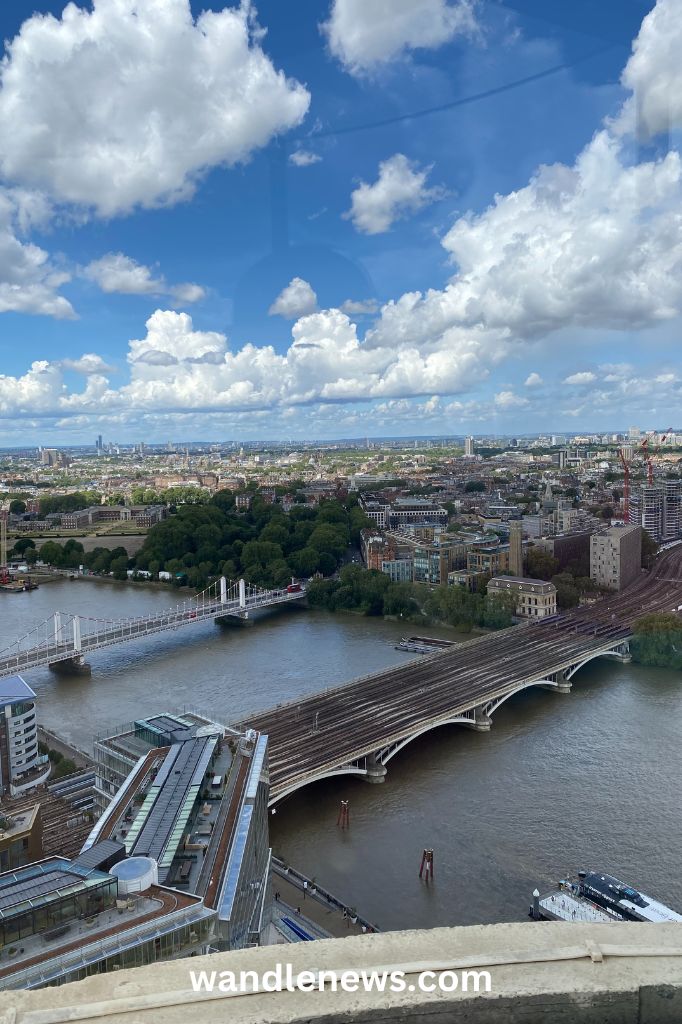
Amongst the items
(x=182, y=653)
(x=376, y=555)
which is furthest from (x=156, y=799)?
(x=376, y=555)

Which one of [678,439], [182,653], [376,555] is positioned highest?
[678,439]

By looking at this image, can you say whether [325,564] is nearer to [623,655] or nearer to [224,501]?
[623,655]

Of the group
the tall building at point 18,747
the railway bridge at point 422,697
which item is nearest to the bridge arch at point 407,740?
the railway bridge at point 422,697

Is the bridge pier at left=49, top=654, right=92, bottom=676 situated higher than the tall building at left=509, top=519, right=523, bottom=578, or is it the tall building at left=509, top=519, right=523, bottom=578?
the tall building at left=509, top=519, right=523, bottom=578

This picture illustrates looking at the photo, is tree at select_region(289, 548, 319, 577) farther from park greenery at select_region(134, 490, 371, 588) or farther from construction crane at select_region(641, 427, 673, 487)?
construction crane at select_region(641, 427, 673, 487)

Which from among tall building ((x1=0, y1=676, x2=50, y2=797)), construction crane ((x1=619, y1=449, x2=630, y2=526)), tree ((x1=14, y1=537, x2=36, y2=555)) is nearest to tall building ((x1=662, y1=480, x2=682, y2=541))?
construction crane ((x1=619, y1=449, x2=630, y2=526))

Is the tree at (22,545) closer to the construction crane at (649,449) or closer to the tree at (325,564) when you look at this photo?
the tree at (325,564)

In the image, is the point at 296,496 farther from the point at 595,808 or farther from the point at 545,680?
the point at 595,808
